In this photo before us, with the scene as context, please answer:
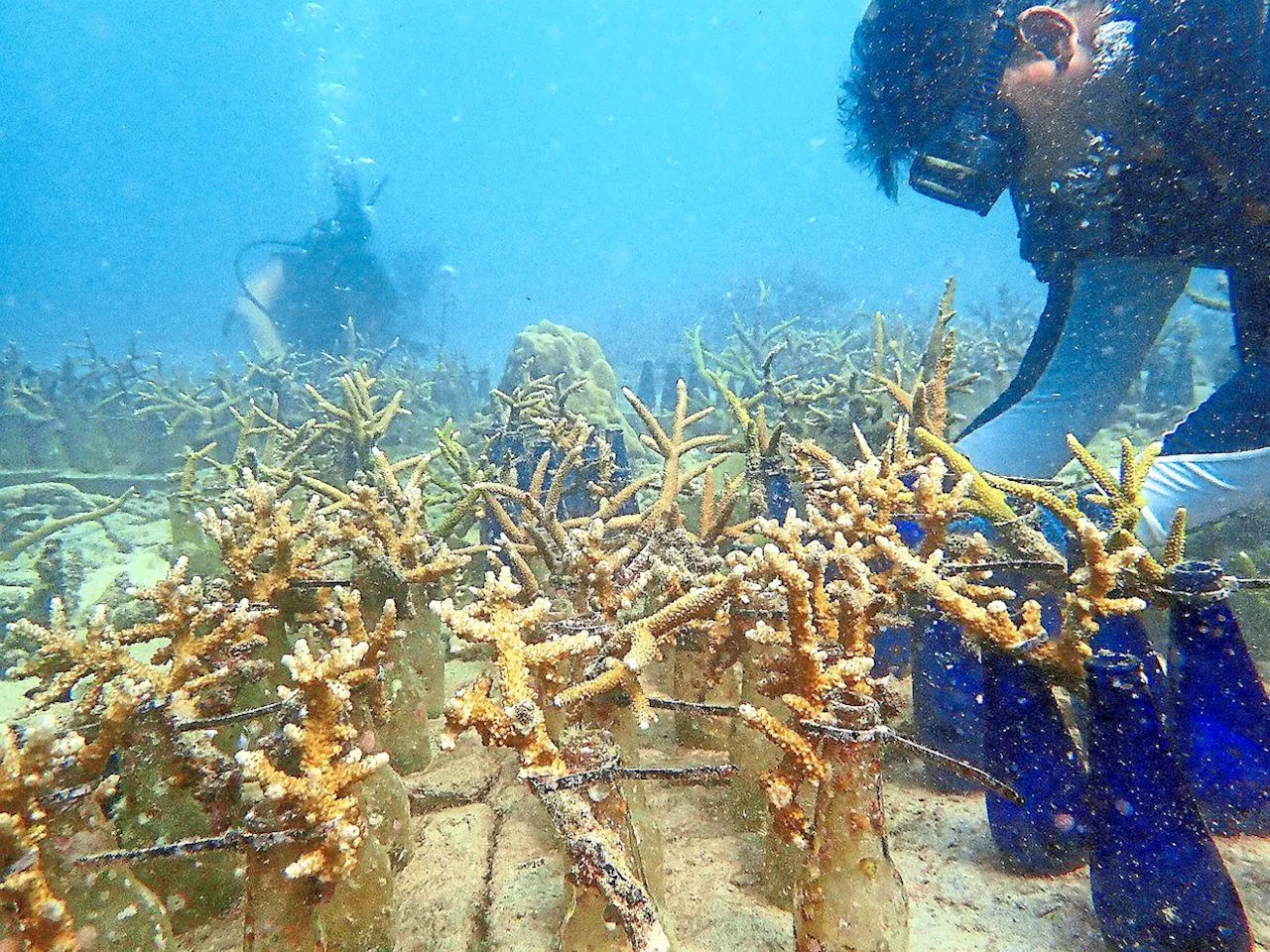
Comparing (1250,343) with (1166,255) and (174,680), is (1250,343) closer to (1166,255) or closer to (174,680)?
(1166,255)

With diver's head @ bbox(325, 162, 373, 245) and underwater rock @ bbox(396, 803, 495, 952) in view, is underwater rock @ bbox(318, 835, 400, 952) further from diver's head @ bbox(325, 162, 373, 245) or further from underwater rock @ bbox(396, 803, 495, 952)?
diver's head @ bbox(325, 162, 373, 245)

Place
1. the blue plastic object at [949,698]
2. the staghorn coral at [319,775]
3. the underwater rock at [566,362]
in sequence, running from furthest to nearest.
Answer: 1. the underwater rock at [566,362]
2. the blue plastic object at [949,698]
3. the staghorn coral at [319,775]

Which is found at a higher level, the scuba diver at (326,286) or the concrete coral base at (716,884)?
the scuba diver at (326,286)

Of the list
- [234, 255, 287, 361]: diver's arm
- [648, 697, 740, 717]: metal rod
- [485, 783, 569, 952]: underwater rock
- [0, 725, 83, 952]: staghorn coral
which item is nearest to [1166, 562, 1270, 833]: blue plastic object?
[648, 697, 740, 717]: metal rod

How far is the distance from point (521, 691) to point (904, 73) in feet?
11.5

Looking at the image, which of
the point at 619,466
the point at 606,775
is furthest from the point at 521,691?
the point at 619,466

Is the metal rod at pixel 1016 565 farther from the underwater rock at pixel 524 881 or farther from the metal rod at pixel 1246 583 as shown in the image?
the underwater rock at pixel 524 881

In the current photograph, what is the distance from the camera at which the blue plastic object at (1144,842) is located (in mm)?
1116

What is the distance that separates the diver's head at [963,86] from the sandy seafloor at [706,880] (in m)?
2.80

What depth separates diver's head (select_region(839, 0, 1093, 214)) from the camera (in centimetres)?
266

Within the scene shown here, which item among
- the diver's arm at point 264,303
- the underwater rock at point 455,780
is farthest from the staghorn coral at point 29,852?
the diver's arm at point 264,303

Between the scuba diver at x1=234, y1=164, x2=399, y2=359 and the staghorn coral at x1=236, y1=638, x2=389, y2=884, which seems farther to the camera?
the scuba diver at x1=234, y1=164, x2=399, y2=359

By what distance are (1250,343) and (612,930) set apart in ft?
9.90

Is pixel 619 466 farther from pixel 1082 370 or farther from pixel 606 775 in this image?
pixel 606 775
